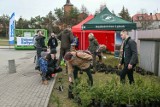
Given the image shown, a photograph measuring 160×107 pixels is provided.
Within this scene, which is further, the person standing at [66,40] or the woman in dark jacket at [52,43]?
the woman in dark jacket at [52,43]

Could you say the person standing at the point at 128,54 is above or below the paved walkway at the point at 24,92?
above

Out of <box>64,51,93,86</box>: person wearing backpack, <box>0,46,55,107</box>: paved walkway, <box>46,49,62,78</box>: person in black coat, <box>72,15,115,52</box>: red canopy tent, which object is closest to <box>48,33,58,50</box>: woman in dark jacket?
<box>0,46,55,107</box>: paved walkway

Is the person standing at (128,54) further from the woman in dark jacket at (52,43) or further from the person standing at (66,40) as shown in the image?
the woman in dark jacket at (52,43)

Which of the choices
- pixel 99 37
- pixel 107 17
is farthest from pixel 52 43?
pixel 99 37

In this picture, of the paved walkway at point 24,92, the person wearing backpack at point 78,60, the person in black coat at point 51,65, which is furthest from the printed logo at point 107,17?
the person wearing backpack at point 78,60

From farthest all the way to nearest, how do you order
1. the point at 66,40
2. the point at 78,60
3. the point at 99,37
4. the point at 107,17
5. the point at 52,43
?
the point at 99,37
the point at 107,17
the point at 52,43
the point at 66,40
the point at 78,60

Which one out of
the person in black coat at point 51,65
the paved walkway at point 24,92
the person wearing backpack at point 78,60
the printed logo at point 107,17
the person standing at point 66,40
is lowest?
the paved walkway at point 24,92

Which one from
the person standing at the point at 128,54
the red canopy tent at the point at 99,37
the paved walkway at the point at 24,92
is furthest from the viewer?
the red canopy tent at the point at 99,37

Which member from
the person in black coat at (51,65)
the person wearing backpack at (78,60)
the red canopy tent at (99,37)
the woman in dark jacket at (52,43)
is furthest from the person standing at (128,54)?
the red canopy tent at (99,37)

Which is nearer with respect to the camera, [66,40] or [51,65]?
[51,65]

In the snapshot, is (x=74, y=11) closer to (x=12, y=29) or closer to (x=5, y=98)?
(x=12, y=29)

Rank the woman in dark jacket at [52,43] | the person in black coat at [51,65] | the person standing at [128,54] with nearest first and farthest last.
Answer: the person standing at [128,54] < the person in black coat at [51,65] < the woman in dark jacket at [52,43]

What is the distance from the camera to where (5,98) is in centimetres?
965

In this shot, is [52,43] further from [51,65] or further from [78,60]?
[78,60]
